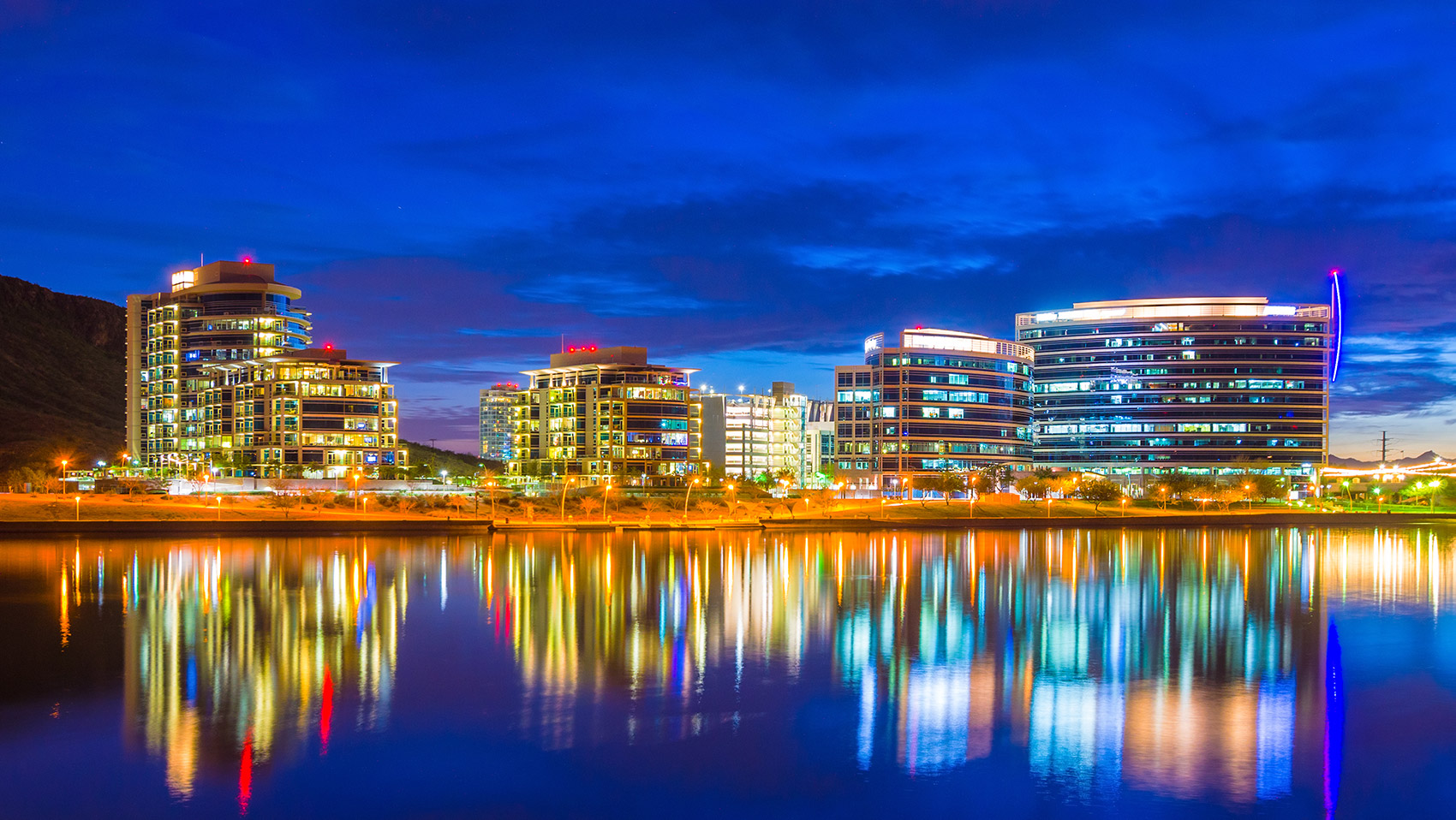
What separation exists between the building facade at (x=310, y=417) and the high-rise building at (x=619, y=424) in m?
25.6

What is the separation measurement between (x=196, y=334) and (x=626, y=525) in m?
112

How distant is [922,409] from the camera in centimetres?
18450

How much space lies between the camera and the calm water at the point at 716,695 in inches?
894

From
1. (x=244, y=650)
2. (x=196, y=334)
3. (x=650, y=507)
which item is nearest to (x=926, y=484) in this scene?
(x=650, y=507)

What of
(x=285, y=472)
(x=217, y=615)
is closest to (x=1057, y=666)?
(x=217, y=615)

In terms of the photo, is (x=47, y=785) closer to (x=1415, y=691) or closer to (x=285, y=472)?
(x=1415, y=691)

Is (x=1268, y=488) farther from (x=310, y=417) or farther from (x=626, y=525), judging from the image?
(x=310, y=417)

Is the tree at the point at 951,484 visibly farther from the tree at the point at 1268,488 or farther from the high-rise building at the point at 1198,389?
the high-rise building at the point at 1198,389

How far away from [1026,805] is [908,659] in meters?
14.6

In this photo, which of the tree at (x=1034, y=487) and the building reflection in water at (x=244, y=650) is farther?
the tree at (x=1034, y=487)

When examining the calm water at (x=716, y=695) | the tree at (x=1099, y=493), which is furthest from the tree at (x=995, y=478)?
the calm water at (x=716, y=695)

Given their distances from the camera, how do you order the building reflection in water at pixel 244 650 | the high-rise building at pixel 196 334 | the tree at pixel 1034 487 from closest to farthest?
the building reflection in water at pixel 244 650
the tree at pixel 1034 487
the high-rise building at pixel 196 334

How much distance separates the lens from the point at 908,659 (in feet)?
120

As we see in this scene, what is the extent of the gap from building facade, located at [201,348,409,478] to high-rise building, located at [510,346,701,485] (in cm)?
2565
